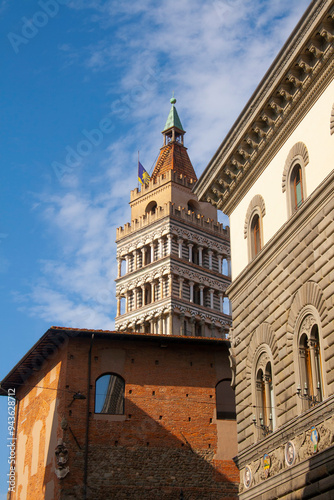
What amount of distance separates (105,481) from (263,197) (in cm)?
1244

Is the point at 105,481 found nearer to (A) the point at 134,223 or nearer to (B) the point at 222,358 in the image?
(B) the point at 222,358

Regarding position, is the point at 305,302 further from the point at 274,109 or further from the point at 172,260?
the point at 172,260

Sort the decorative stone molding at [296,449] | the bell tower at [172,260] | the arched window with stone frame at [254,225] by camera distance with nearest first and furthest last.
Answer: the decorative stone molding at [296,449] < the arched window with stone frame at [254,225] < the bell tower at [172,260]

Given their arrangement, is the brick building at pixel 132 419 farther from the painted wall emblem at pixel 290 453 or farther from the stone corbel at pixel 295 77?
the stone corbel at pixel 295 77

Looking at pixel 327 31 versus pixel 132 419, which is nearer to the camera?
pixel 327 31

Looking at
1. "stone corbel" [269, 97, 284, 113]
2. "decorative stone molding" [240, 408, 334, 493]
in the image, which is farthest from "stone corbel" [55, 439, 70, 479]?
"stone corbel" [269, 97, 284, 113]

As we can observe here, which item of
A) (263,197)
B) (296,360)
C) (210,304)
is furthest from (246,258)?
(210,304)

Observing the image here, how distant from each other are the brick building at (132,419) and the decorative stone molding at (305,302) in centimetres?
1184

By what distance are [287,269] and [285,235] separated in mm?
771

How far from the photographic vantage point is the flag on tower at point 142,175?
212ft

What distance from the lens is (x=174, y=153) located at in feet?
215

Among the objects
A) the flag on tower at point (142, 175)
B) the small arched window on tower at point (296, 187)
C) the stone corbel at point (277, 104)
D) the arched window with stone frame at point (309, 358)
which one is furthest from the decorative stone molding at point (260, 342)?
the flag on tower at point (142, 175)

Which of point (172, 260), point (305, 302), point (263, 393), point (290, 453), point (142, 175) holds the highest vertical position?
point (142, 175)

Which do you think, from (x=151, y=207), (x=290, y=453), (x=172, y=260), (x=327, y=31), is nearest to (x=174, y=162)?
(x=151, y=207)
